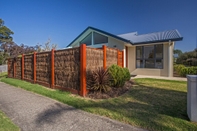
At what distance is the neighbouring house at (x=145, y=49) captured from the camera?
1027 centimetres

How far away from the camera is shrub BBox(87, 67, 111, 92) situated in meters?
5.43

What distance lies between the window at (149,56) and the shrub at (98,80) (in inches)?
304

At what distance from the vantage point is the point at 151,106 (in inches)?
159

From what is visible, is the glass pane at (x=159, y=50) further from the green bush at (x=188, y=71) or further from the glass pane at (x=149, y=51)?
the green bush at (x=188, y=71)

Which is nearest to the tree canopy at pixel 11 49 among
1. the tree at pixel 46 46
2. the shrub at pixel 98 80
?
the tree at pixel 46 46

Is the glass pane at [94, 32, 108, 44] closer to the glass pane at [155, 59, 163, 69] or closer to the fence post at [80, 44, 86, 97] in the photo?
the glass pane at [155, 59, 163, 69]

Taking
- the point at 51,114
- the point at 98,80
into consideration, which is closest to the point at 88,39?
the point at 98,80

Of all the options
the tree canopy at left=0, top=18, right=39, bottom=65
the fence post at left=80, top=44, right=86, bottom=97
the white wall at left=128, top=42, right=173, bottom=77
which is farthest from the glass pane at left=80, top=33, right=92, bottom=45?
the tree canopy at left=0, top=18, right=39, bottom=65

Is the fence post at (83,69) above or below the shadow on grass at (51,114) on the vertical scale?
above

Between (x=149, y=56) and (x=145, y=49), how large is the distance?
904mm

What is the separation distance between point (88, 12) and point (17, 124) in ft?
49.5

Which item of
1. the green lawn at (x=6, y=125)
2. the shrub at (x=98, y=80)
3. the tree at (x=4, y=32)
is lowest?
the green lawn at (x=6, y=125)

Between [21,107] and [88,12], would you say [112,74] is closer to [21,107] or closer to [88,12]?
[21,107]

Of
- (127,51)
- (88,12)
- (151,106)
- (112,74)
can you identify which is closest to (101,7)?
(88,12)
